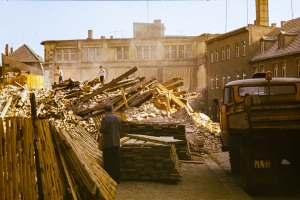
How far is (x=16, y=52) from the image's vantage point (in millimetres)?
82312

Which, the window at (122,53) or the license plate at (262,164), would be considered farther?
the window at (122,53)

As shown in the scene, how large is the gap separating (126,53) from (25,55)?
26.3 meters

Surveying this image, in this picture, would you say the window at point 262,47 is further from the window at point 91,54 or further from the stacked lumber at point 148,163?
the stacked lumber at point 148,163

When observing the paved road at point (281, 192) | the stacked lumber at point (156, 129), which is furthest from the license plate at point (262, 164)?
the stacked lumber at point (156, 129)

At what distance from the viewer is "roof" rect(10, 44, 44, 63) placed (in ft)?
266

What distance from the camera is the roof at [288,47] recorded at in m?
39.3

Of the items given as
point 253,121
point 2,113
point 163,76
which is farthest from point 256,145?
point 163,76

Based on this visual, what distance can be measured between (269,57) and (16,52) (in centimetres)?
5356

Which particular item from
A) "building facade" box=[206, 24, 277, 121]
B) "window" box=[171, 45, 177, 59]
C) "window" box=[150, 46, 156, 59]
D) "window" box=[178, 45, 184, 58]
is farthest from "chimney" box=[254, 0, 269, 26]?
"window" box=[150, 46, 156, 59]

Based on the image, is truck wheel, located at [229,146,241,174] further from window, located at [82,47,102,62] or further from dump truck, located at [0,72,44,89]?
window, located at [82,47,102,62]

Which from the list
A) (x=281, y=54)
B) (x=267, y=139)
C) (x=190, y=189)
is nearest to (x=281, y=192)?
(x=267, y=139)

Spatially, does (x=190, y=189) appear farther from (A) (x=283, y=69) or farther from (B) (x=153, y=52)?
(B) (x=153, y=52)

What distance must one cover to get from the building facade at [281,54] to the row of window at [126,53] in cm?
1766

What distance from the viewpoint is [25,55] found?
8194 cm
